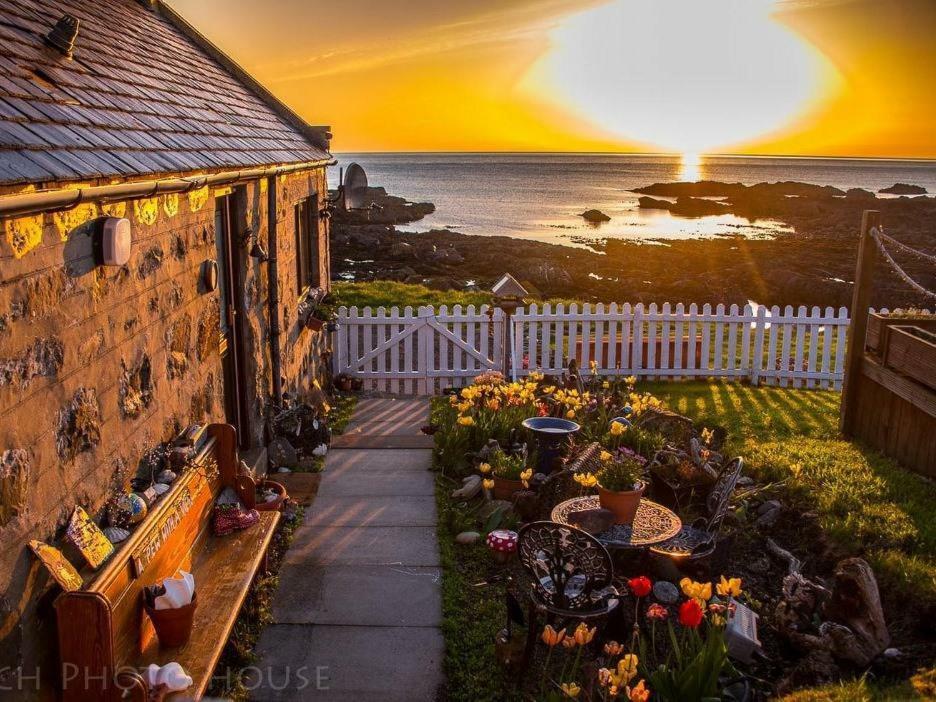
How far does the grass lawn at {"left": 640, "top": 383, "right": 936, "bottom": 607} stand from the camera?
5.45m

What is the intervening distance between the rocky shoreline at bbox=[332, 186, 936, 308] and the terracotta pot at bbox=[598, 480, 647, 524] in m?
8.85

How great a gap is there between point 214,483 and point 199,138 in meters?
2.62

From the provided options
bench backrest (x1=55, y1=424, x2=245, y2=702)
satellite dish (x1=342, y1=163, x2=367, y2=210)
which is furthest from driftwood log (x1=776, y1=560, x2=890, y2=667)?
satellite dish (x1=342, y1=163, x2=367, y2=210)

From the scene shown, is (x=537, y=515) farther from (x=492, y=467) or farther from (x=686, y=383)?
(x=686, y=383)

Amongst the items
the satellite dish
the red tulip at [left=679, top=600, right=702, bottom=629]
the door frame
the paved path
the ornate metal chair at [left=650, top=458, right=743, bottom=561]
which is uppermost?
the satellite dish

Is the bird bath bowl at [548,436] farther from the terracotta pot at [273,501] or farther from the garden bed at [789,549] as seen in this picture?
the terracotta pot at [273,501]

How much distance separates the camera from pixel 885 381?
782 cm

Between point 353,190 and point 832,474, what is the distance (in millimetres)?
8010

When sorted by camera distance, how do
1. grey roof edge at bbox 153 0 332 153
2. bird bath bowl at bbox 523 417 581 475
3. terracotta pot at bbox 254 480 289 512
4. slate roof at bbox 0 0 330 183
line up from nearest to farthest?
slate roof at bbox 0 0 330 183 < terracotta pot at bbox 254 480 289 512 < bird bath bowl at bbox 523 417 581 475 < grey roof edge at bbox 153 0 332 153

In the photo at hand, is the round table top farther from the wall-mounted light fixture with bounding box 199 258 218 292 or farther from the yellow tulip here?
the wall-mounted light fixture with bounding box 199 258 218 292

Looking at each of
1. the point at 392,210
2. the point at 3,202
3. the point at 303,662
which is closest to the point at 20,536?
the point at 3,202

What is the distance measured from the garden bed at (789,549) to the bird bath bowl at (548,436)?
75 centimetres

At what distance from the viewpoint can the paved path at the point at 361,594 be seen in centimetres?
451

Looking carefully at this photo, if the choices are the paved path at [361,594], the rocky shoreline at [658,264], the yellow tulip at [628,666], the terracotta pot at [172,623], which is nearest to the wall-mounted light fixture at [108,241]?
the terracotta pot at [172,623]
